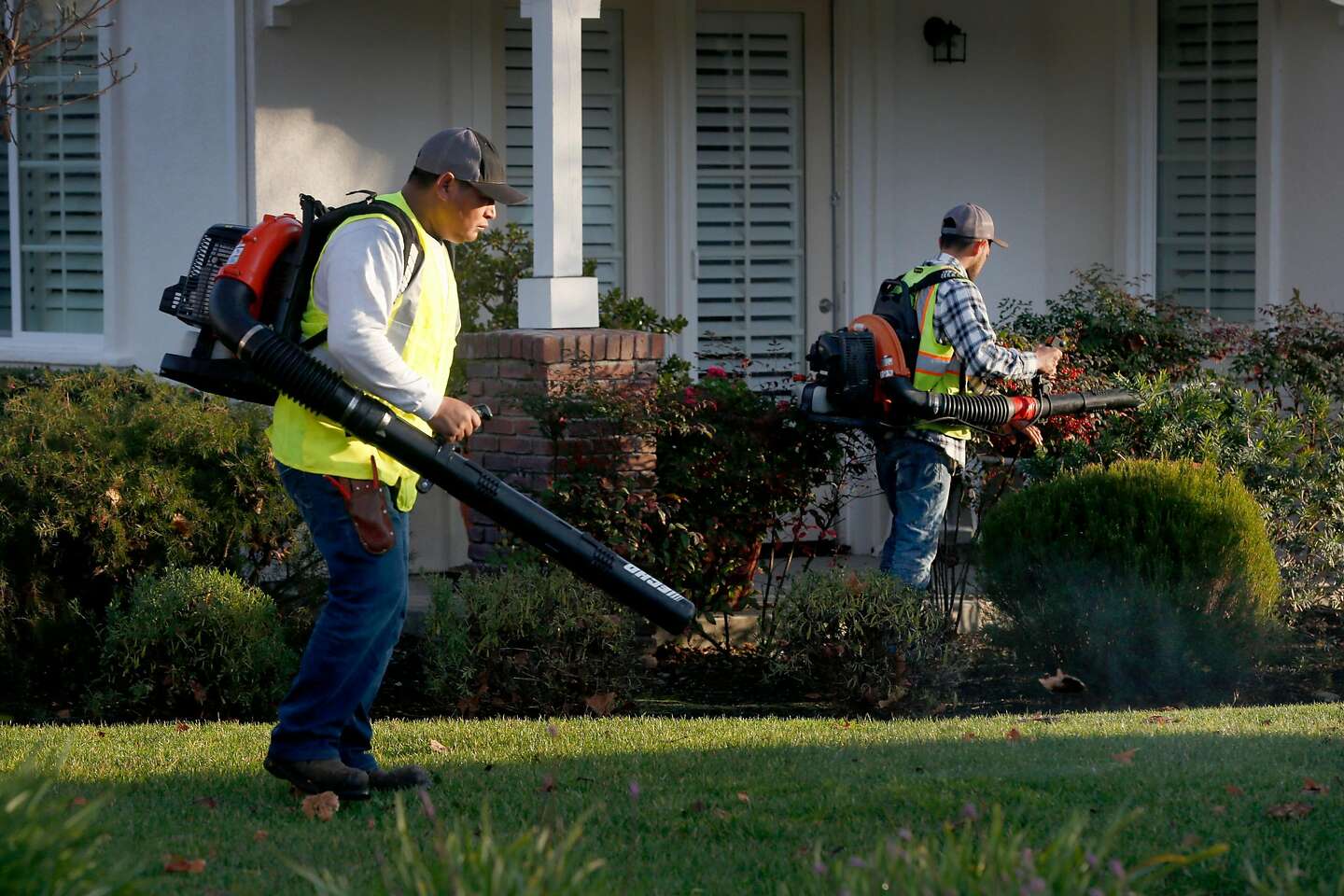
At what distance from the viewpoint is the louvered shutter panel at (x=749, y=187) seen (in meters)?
10.1

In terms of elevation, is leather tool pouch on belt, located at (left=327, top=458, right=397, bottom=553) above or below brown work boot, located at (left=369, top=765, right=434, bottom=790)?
above

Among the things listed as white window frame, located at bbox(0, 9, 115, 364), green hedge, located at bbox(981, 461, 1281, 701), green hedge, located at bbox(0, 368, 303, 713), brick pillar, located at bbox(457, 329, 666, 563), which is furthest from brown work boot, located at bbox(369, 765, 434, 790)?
white window frame, located at bbox(0, 9, 115, 364)

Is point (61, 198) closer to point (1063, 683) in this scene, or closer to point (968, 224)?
point (968, 224)

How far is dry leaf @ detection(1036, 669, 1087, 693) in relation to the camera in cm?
746

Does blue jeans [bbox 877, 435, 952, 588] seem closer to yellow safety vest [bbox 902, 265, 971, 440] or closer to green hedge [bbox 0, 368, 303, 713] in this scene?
yellow safety vest [bbox 902, 265, 971, 440]

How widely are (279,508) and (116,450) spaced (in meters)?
0.72

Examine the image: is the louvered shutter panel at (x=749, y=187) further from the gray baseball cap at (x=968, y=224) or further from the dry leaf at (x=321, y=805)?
the dry leaf at (x=321, y=805)

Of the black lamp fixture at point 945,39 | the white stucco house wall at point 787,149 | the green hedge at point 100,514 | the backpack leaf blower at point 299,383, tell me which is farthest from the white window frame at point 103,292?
the backpack leaf blower at point 299,383

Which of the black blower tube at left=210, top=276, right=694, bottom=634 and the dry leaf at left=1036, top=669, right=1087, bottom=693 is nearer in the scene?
the black blower tube at left=210, top=276, right=694, bottom=634

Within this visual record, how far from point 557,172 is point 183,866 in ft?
15.4

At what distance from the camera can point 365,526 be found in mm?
4539

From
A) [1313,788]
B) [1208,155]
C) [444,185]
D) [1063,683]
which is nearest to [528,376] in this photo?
[1063,683]

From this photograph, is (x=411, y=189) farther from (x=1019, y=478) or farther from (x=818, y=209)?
(x=818, y=209)

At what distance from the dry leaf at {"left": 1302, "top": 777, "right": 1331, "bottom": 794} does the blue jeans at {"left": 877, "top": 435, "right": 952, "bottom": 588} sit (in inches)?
97.6
